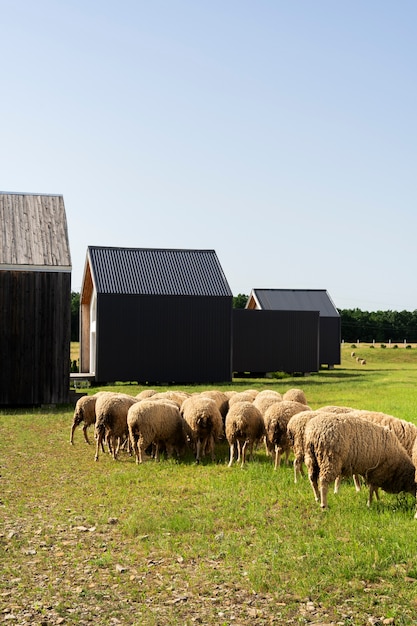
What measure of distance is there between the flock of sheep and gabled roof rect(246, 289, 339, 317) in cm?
3094

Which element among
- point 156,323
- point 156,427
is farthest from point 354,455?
point 156,323

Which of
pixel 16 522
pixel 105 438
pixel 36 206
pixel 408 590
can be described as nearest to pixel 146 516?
pixel 16 522

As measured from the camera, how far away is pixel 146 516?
870 centimetres

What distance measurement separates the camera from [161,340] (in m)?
30.5

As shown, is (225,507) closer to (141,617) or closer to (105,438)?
(141,617)

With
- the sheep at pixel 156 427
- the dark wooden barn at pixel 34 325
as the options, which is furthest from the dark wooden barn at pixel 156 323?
the sheep at pixel 156 427

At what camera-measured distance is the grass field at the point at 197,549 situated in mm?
5957

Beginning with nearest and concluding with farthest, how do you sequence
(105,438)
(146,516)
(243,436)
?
(146,516), (243,436), (105,438)

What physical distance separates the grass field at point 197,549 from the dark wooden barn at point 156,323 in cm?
1813

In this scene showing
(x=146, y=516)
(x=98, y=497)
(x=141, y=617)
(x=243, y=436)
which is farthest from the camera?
(x=243, y=436)

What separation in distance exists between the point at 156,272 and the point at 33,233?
901cm

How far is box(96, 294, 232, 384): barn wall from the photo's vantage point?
30.1 meters

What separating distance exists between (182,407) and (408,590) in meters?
8.04

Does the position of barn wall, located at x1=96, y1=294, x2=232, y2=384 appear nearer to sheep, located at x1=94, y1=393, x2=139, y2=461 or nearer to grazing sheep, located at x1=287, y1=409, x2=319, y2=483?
sheep, located at x1=94, y1=393, x2=139, y2=461
